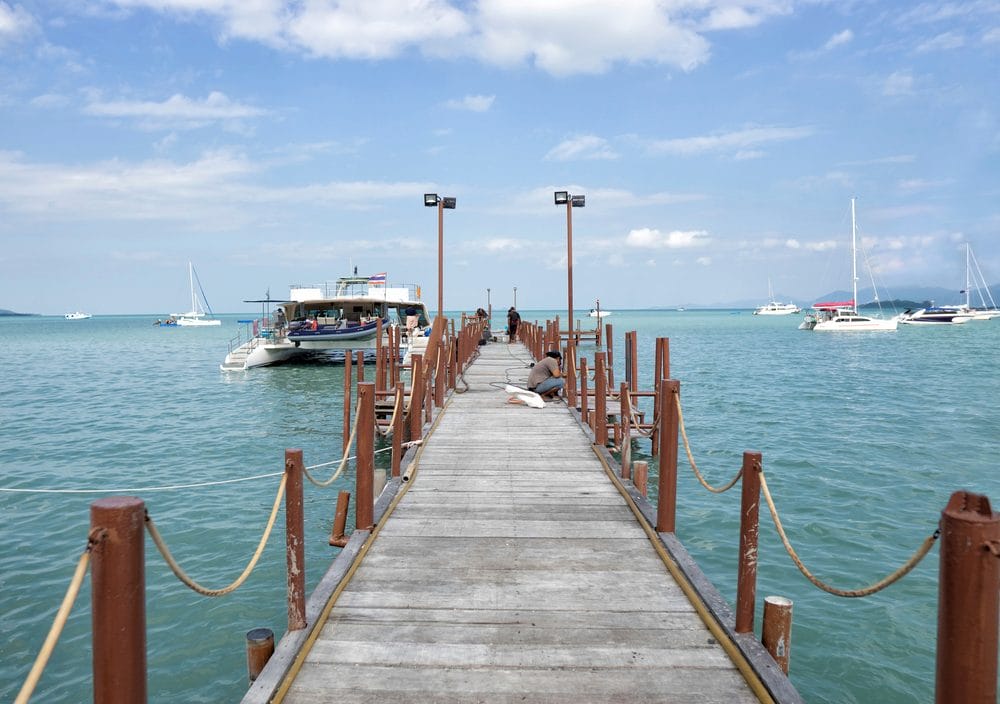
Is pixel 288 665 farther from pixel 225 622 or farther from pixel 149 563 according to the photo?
pixel 149 563

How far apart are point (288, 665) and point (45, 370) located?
151 feet

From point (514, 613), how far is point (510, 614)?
32 millimetres

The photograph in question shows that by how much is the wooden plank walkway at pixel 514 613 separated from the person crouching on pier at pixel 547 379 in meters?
6.56

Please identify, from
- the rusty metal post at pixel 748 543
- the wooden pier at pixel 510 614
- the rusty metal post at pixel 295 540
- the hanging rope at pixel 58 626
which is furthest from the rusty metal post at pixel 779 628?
the hanging rope at pixel 58 626

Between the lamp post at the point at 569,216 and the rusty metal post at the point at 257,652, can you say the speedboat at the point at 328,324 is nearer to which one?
the lamp post at the point at 569,216

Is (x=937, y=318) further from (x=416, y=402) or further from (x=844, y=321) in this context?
(x=416, y=402)

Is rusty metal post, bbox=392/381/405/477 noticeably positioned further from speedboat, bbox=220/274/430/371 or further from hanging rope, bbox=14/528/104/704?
speedboat, bbox=220/274/430/371

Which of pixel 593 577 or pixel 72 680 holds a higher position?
pixel 593 577

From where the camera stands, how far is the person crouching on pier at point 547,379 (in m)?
14.6

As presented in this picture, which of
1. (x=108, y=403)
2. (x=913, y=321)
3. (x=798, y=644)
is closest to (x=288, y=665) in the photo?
(x=798, y=644)

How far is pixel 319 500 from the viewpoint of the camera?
11859 mm

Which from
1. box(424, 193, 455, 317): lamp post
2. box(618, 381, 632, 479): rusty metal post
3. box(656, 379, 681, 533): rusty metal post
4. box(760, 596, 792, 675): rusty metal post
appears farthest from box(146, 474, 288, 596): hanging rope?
box(424, 193, 455, 317): lamp post

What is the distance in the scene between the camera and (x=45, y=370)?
41.4m

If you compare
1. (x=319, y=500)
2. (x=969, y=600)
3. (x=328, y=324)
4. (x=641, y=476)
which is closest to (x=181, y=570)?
(x=969, y=600)
